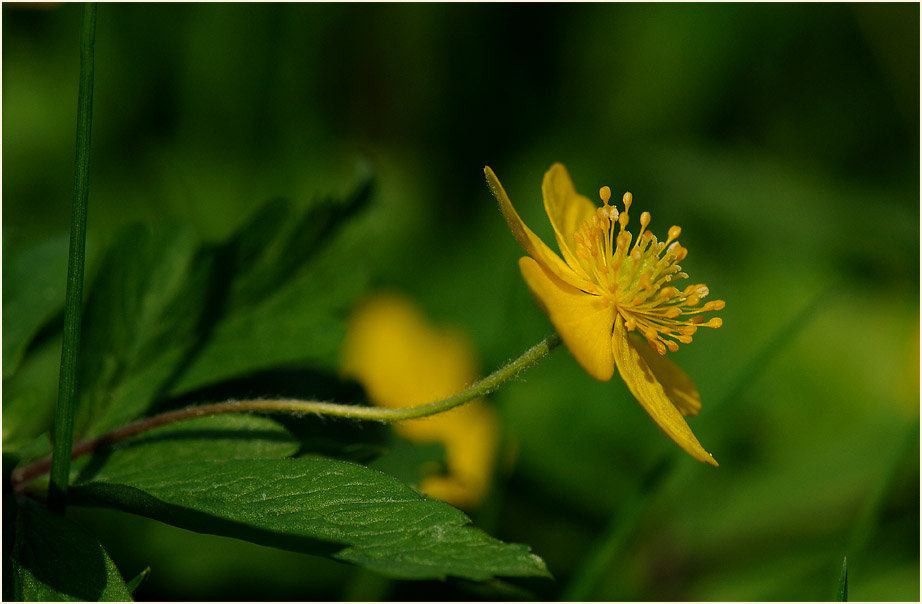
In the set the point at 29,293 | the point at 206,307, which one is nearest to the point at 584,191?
the point at 206,307

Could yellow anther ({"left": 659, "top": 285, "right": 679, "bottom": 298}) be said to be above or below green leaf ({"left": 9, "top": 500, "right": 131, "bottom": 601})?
above

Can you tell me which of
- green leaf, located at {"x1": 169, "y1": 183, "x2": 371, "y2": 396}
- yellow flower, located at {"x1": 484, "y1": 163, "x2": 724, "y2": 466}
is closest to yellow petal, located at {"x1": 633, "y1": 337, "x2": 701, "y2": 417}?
yellow flower, located at {"x1": 484, "y1": 163, "x2": 724, "y2": 466}

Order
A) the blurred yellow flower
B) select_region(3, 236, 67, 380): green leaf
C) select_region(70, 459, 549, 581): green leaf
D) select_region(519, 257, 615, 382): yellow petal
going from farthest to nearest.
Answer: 1. the blurred yellow flower
2. select_region(3, 236, 67, 380): green leaf
3. select_region(519, 257, 615, 382): yellow petal
4. select_region(70, 459, 549, 581): green leaf

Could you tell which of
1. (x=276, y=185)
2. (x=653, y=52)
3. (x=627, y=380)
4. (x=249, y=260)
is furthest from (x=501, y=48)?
(x=627, y=380)

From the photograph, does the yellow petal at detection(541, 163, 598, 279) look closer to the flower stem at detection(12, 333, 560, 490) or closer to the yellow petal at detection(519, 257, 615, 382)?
the yellow petal at detection(519, 257, 615, 382)

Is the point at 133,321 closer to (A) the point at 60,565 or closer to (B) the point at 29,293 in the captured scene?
(B) the point at 29,293

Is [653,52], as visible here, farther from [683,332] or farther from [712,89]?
[683,332]

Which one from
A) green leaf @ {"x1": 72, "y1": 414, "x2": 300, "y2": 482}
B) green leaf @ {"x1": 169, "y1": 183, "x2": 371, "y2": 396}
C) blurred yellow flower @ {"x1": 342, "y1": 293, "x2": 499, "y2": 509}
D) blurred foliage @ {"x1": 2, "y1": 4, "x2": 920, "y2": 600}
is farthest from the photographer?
blurred yellow flower @ {"x1": 342, "y1": 293, "x2": 499, "y2": 509}
